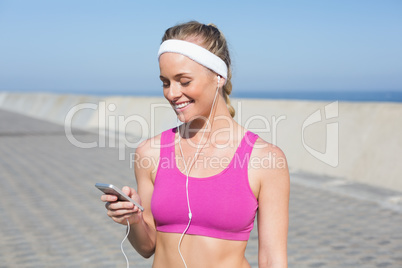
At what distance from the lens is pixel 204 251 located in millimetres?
2514

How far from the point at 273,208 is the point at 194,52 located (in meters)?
0.73

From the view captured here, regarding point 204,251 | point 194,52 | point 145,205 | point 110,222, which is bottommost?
point 110,222

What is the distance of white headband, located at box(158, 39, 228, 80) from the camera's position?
2518mm

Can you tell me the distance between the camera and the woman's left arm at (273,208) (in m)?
2.47

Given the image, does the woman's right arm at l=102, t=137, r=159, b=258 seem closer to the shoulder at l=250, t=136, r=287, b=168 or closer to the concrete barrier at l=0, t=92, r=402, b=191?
the shoulder at l=250, t=136, r=287, b=168

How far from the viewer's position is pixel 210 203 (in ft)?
8.15

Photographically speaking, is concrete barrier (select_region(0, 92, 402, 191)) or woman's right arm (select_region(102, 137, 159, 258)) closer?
woman's right arm (select_region(102, 137, 159, 258))

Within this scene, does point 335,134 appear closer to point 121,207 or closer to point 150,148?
point 150,148

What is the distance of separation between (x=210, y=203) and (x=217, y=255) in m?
0.23

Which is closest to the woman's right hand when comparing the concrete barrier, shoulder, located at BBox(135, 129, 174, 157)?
shoulder, located at BBox(135, 129, 174, 157)

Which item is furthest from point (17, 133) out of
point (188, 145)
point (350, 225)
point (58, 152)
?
point (188, 145)

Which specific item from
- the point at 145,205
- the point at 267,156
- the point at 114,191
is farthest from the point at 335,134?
the point at 114,191

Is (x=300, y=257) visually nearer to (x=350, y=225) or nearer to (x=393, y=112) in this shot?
(x=350, y=225)

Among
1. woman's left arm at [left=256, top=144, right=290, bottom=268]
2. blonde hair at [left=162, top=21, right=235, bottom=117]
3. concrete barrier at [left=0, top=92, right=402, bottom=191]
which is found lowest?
concrete barrier at [left=0, top=92, right=402, bottom=191]
